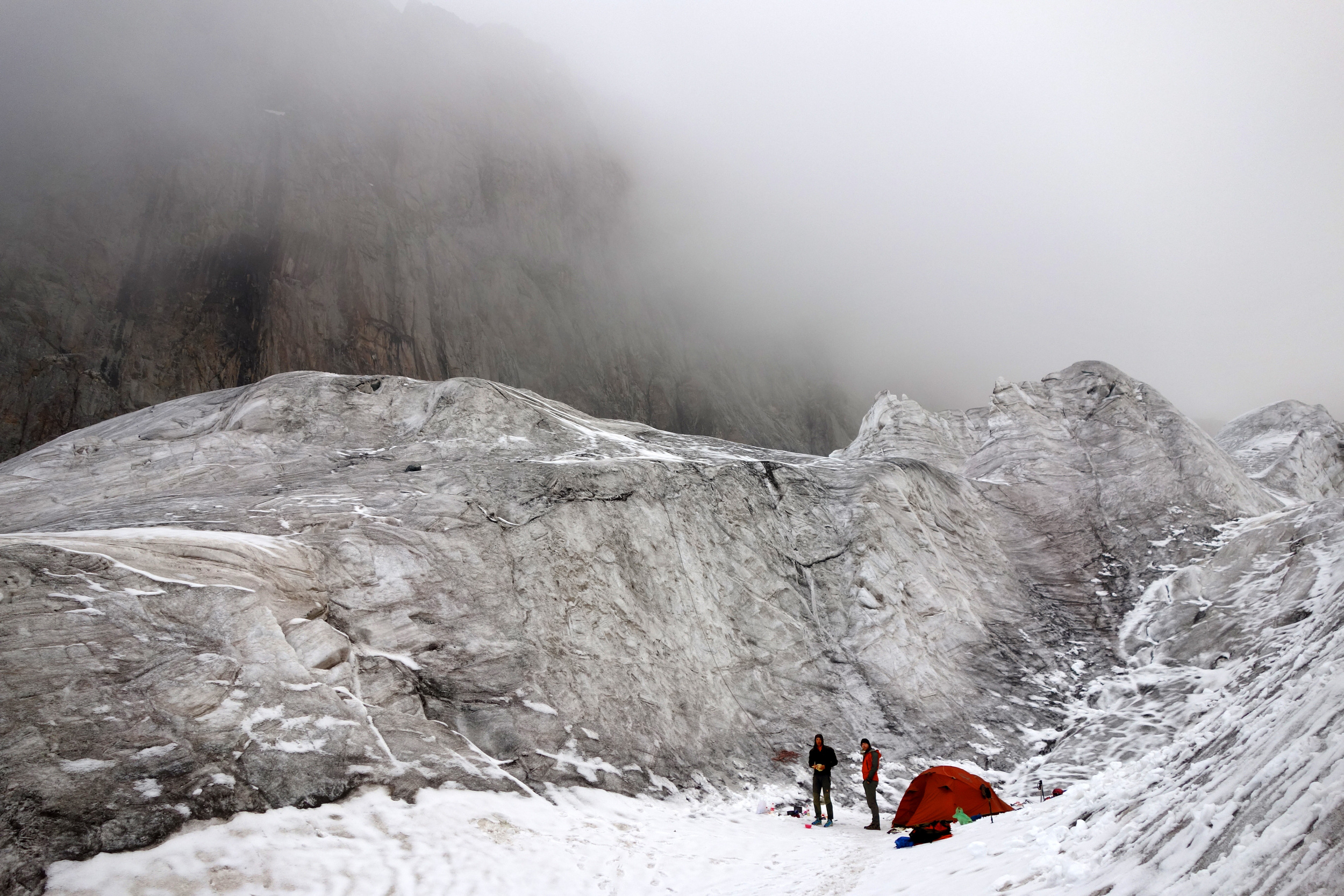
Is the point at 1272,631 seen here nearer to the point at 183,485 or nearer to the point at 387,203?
the point at 183,485

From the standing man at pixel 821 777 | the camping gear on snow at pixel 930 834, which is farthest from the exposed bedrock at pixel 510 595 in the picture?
the camping gear on snow at pixel 930 834

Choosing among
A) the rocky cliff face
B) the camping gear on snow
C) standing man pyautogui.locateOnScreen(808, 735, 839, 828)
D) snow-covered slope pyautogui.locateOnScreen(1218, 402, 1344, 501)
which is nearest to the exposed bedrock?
standing man pyautogui.locateOnScreen(808, 735, 839, 828)

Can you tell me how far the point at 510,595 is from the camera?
14.9 metres

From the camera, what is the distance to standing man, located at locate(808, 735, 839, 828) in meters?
12.0

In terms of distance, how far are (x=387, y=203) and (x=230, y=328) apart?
16.1 meters

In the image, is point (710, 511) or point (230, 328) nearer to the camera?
point (710, 511)

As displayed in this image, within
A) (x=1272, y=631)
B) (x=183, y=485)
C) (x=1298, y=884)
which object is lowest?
(x=1298, y=884)

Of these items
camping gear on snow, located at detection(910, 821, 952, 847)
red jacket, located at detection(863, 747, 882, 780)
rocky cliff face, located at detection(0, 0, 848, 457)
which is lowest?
camping gear on snow, located at detection(910, 821, 952, 847)

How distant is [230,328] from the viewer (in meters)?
46.1

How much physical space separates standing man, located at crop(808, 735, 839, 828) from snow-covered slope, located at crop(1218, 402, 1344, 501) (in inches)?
1179

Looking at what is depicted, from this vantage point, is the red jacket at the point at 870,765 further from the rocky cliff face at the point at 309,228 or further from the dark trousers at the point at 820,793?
the rocky cliff face at the point at 309,228

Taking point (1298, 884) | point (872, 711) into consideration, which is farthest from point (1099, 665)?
point (1298, 884)

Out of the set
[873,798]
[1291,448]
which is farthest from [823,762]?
[1291,448]

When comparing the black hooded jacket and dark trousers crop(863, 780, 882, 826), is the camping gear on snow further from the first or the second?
the black hooded jacket
